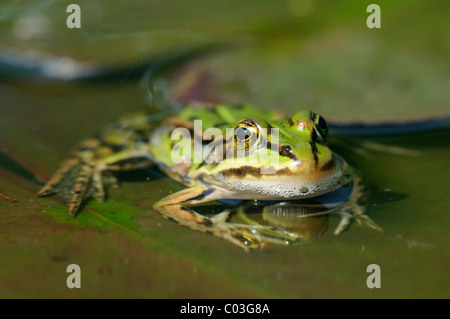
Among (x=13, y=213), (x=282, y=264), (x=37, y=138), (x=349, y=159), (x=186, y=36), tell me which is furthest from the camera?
(x=186, y=36)

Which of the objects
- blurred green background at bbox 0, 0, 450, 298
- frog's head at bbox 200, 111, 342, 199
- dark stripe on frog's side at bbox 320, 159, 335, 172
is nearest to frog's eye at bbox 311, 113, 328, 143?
frog's head at bbox 200, 111, 342, 199

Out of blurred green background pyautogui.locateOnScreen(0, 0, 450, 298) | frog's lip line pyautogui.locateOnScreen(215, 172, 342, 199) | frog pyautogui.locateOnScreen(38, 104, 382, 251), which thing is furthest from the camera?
frog's lip line pyautogui.locateOnScreen(215, 172, 342, 199)

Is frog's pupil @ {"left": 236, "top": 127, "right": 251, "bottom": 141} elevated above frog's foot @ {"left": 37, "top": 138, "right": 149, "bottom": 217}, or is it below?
above

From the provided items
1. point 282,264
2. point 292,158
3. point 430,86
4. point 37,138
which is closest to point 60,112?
point 37,138

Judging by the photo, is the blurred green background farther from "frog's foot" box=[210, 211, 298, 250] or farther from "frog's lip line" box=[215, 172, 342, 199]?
"frog's lip line" box=[215, 172, 342, 199]

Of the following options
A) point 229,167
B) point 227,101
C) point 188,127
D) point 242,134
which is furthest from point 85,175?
point 227,101

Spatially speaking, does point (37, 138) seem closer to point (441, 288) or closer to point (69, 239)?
point (69, 239)

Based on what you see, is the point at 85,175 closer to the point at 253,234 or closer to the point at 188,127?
the point at 188,127
